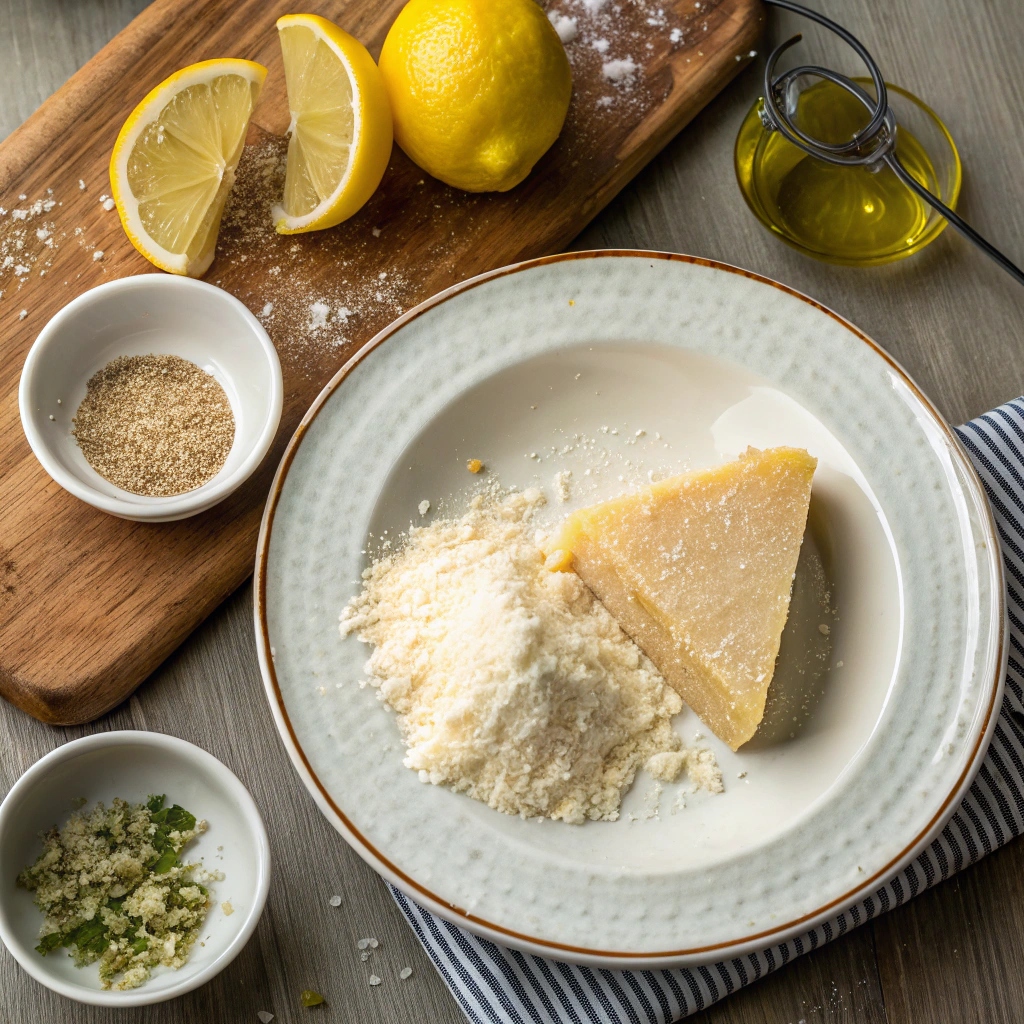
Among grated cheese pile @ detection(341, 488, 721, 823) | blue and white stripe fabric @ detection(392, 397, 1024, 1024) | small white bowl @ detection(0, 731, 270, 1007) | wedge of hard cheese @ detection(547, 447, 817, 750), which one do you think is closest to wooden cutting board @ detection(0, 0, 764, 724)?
small white bowl @ detection(0, 731, 270, 1007)

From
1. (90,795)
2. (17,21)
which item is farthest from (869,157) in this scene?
(90,795)

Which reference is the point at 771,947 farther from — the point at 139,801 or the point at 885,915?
the point at 139,801

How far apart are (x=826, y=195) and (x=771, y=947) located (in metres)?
1.35

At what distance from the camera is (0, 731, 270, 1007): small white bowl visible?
55.7 inches

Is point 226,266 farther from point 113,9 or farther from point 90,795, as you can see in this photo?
point 90,795

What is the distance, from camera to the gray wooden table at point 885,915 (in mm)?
1607

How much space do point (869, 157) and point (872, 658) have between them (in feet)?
2.96

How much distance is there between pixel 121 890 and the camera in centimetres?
150

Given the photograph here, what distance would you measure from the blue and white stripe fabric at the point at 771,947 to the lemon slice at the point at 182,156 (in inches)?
47.2

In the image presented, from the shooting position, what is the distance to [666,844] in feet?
4.92

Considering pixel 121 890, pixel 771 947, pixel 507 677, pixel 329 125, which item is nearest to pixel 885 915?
pixel 771 947

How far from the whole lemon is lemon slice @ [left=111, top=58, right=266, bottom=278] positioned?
278 millimetres

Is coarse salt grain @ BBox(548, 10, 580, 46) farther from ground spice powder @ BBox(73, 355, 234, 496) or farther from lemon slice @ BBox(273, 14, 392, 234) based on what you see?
ground spice powder @ BBox(73, 355, 234, 496)

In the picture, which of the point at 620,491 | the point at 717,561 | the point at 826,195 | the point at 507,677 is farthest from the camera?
the point at 826,195
